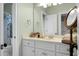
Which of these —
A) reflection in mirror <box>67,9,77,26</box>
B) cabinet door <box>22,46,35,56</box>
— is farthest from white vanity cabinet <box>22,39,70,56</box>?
reflection in mirror <box>67,9,77,26</box>

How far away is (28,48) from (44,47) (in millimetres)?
506

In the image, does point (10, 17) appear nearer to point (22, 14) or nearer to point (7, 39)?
point (22, 14)

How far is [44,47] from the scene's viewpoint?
233cm

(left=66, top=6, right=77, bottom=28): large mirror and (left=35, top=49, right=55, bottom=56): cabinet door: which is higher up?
(left=66, top=6, right=77, bottom=28): large mirror

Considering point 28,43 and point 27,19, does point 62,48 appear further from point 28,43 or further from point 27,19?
point 27,19

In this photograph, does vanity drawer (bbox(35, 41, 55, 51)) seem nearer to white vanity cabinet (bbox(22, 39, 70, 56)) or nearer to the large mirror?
white vanity cabinet (bbox(22, 39, 70, 56))

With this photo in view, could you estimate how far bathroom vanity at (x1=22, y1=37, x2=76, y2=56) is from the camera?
1959 millimetres

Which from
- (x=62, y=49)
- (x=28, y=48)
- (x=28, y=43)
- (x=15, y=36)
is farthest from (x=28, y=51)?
(x=62, y=49)

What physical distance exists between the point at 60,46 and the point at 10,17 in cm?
149

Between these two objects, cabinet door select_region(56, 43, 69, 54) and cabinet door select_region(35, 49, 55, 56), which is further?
cabinet door select_region(35, 49, 55, 56)

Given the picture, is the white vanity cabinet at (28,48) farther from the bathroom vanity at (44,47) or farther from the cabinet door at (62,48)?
the cabinet door at (62,48)

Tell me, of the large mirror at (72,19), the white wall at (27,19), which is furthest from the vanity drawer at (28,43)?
the large mirror at (72,19)

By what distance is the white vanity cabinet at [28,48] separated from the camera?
2626 mm

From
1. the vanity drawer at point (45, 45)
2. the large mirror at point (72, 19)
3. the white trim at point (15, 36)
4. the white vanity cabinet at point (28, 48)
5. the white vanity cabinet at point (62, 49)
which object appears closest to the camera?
the large mirror at point (72, 19)
